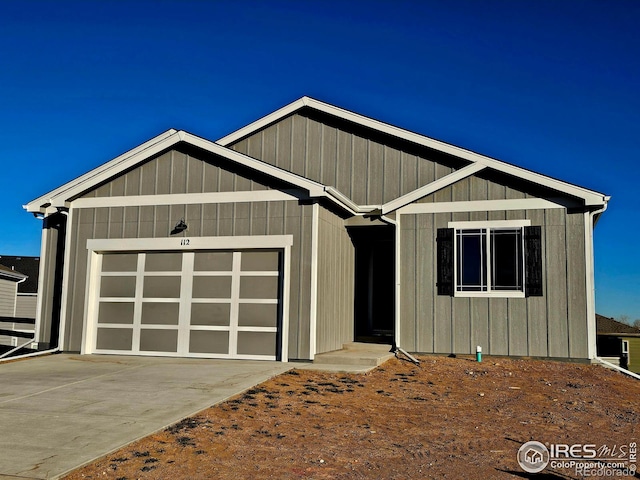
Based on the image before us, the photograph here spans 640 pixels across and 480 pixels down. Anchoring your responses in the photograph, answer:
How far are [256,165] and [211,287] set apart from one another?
262cm

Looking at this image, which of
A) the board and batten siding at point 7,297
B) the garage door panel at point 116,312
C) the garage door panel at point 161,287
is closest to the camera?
the garage door panel at point 161,287

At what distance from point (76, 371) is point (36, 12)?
8863 mm

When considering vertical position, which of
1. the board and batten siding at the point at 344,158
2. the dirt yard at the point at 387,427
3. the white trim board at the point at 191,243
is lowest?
the dirt yard at the point at 387,427

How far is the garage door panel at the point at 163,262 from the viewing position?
12.0 meters

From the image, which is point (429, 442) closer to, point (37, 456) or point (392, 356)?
point (37, 456)

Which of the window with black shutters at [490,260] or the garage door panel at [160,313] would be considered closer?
the window with black shutters at [490,260]

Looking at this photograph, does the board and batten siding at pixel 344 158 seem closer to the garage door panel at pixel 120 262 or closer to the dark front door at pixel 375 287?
the dark front door at pixel 375 287

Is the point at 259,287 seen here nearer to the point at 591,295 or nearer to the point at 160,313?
the point at 160,313

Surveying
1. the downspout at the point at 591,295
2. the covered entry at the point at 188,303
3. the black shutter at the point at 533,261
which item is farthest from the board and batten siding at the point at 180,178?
the downspout at the point at 591,295

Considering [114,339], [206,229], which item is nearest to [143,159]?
[206,229]

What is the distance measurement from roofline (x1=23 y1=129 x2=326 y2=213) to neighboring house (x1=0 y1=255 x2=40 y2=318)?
18.0 meters

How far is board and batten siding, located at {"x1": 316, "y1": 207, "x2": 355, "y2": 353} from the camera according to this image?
1141 centimetres

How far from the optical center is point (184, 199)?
473 inches

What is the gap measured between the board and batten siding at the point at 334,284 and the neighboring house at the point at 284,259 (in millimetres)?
60
